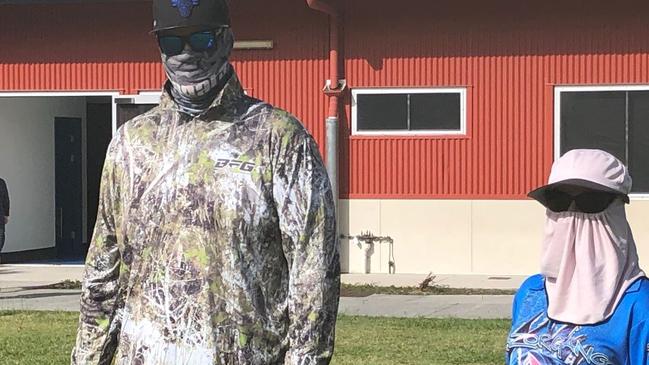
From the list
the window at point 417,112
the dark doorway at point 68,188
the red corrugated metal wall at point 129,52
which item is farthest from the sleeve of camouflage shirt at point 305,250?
the dark doorway at point 68,188

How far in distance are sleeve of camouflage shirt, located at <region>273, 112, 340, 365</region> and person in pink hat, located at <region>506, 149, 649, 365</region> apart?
2.60ft

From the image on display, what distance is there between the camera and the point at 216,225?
144 inches

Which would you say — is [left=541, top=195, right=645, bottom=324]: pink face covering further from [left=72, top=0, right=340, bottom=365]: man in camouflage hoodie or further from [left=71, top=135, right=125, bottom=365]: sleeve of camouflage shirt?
[left=71, top=135, right=125, bottom=365]: sleeve of camouflage shirt

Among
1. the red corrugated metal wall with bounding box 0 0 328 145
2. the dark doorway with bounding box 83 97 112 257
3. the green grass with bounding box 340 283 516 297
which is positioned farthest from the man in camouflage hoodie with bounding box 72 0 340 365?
the dark doorway with bounding box 83 97 112 257

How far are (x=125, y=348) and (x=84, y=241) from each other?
821 inches

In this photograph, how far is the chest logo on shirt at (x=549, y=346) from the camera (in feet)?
13.1

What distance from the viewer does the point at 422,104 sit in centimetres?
1972

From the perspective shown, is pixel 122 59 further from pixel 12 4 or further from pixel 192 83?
pixel 192 83

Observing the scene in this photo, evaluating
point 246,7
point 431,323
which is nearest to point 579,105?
point 246,7

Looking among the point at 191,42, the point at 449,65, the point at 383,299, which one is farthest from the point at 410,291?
the point at 191,42

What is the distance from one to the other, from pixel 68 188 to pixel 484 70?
880 cm

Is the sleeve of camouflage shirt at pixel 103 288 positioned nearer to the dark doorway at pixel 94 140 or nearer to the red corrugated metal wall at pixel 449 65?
the red corrugated metal wall at pixel 449 65

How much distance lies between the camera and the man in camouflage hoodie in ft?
12.0

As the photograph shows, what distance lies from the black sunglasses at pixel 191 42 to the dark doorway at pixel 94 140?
2060cm
